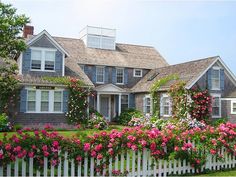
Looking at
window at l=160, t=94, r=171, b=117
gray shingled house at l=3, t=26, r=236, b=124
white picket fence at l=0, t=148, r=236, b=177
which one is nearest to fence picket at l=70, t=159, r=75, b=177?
white picket fence at l=0, t=148, r=236, b=177

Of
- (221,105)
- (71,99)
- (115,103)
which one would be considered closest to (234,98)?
(221,105)

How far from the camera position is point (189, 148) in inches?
370

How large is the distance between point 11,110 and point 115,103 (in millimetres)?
11008

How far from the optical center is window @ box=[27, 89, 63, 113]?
73.3 ft

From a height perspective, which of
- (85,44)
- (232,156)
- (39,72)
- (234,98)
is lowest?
(232,156)

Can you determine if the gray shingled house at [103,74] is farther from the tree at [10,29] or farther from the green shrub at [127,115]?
the tree at [10,29]

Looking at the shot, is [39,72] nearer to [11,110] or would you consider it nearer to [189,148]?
[11,110]

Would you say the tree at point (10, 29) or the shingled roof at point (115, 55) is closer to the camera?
the tree at point (10, 29)

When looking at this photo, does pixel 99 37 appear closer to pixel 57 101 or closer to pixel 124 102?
pixel 124 102

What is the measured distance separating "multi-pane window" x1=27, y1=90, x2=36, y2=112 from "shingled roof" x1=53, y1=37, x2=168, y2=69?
20.8ft

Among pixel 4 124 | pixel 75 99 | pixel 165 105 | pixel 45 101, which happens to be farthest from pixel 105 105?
pixel 4 124

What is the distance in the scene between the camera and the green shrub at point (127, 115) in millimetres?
27686

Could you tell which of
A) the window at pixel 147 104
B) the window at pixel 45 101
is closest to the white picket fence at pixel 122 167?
the window at pixel 45 101

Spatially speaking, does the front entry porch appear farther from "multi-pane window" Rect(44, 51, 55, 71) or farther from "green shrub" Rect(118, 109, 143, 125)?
"multi-pane window" Rect(44, 51, 55, 71)
